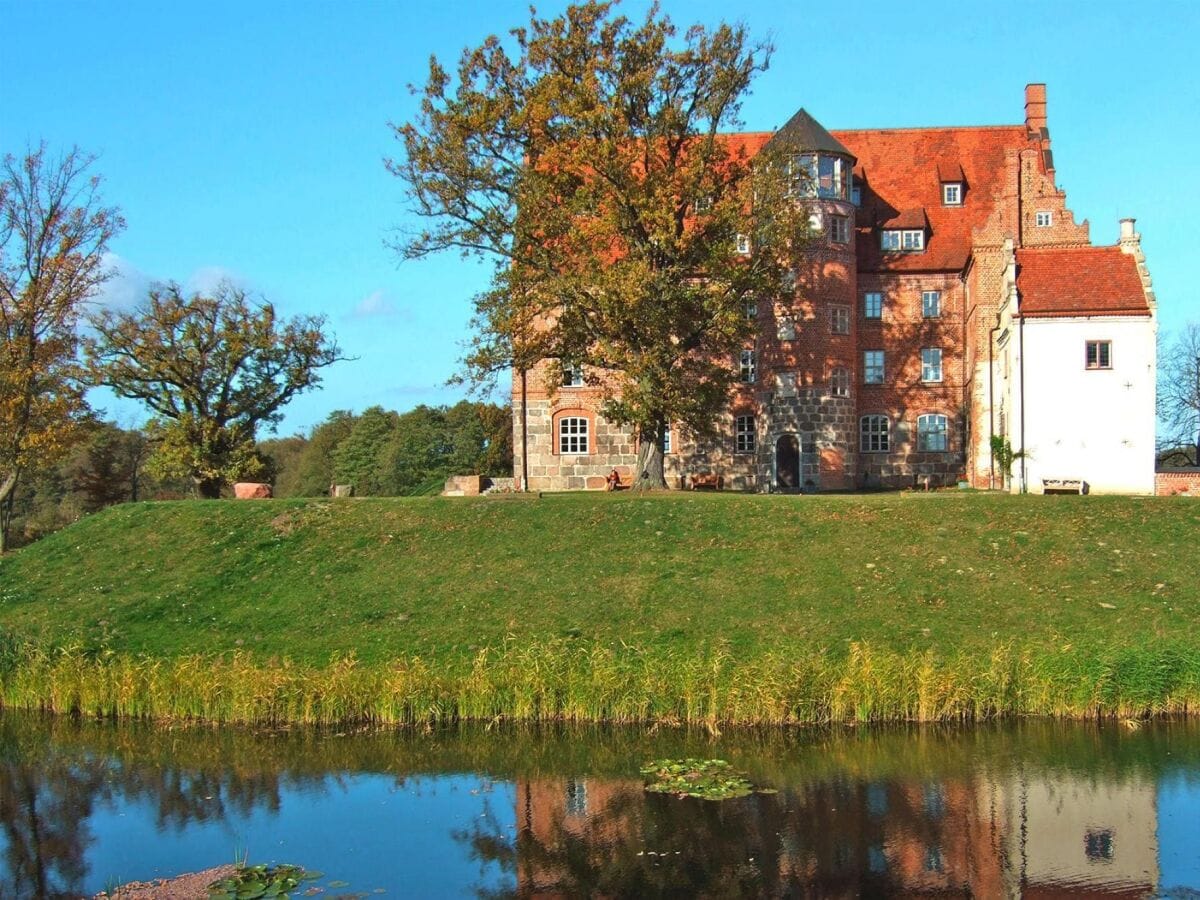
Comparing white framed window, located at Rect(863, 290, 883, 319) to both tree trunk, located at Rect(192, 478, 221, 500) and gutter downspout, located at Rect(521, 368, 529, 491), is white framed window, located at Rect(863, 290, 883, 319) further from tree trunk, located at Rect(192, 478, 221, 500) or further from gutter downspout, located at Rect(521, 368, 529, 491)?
tree trunk, located at Rect(192, 478, 221, 500)

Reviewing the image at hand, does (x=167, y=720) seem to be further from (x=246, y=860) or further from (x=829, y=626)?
(x=829, y=626)

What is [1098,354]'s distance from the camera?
119 feet

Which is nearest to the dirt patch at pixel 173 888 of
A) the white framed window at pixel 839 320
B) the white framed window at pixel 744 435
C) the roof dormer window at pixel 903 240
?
the white framed window at pixel 744 435

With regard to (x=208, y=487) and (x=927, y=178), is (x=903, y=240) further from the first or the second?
(x=208, y=487)

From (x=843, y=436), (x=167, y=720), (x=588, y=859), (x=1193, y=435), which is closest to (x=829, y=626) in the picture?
(x=588, y=859)

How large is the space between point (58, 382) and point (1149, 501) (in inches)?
1329

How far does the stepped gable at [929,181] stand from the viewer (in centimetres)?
4691

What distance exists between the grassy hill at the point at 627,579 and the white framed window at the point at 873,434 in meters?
16.1

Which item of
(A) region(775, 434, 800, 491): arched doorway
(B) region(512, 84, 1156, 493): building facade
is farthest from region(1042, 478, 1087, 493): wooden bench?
(A) region(775, 434, 800, 491): arched doorway

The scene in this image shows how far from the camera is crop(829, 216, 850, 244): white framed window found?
44.6 metres

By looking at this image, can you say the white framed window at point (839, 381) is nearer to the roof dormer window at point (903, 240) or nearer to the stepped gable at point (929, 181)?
the stepped gable at point (929, 181)

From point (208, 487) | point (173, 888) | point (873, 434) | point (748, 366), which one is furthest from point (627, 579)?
point (208, 487)

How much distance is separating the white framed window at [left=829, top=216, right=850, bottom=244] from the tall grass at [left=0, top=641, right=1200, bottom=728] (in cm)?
2733

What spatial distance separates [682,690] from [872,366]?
31.0 metres
